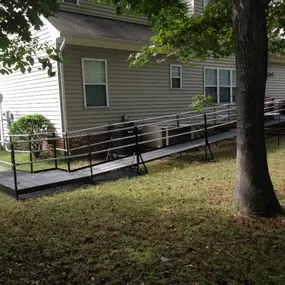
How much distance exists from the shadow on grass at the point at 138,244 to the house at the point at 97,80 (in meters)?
4.81

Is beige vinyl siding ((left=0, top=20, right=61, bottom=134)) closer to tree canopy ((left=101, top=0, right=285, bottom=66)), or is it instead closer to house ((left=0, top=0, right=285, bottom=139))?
house ((left=0, top=0, right=285, bottom=139))

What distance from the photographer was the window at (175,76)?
482 inches

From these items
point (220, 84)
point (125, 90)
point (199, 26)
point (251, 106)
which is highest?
point (199, 26)

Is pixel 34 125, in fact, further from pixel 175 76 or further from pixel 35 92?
pixel 175 76

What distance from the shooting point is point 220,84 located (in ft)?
46.5

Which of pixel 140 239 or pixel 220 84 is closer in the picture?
pixel 140 239

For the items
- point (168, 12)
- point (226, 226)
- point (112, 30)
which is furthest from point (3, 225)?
point (112, 30)

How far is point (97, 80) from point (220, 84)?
6.42 meters

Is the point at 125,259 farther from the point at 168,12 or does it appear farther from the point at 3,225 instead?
the point at 168,12

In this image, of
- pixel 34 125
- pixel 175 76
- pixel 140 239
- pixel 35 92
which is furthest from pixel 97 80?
pixel 140 239

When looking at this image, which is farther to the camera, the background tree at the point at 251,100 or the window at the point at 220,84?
the window at the point at 220,84

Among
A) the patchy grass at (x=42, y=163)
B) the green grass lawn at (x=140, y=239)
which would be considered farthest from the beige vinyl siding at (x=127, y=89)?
the green grass lawn at (x=140, y=239)

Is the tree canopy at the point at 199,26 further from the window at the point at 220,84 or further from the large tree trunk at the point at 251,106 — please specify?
the window at the point at 220,84

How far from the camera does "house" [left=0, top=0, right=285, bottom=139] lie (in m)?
9.23
